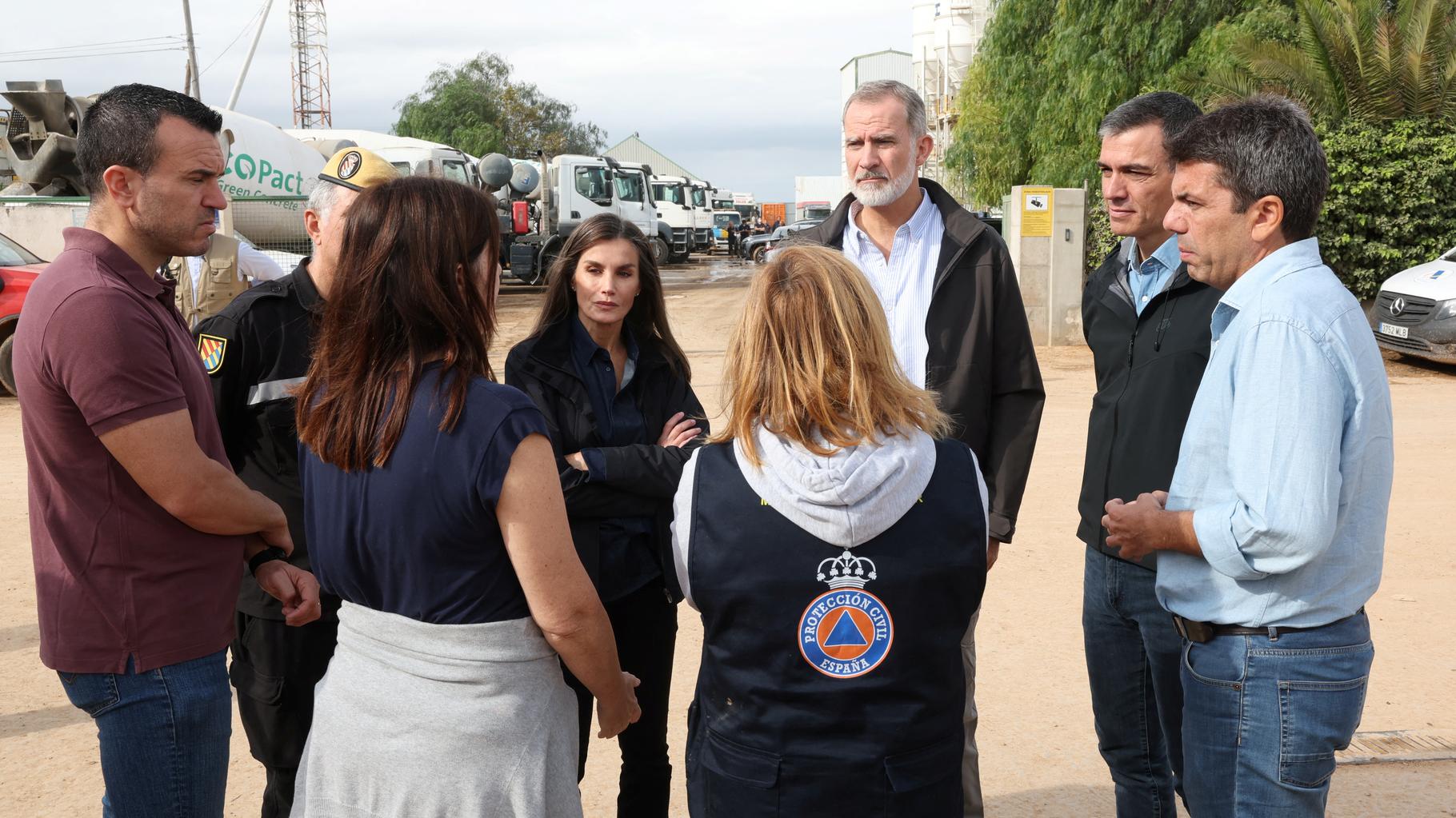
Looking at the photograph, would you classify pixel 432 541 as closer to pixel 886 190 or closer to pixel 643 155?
pixel 886 190

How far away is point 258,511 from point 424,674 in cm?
61

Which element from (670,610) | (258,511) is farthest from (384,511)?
(670,610)

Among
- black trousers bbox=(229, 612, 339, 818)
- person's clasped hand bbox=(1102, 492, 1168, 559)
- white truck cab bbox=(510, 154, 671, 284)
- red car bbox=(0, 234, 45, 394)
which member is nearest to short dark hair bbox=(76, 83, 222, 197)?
black trousers bbox=(229, 612, 339, 818)

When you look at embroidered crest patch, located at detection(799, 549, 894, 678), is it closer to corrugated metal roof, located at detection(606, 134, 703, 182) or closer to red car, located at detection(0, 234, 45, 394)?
red car, located at detection(0, 234, 45, 394)

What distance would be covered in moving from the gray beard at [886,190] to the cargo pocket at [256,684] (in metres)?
2.12

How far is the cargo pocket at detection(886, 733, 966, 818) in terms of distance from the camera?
2125mm

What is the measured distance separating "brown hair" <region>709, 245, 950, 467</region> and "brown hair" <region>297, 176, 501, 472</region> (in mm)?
494

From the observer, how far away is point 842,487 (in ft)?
6.68

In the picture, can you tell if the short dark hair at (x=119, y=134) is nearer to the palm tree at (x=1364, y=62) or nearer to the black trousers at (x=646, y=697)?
the black trousers at (x=646, y=697)

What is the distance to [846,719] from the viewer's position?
2119 mm

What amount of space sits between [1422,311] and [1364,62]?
13.1 ft

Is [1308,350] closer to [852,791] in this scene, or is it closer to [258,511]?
[852,791]

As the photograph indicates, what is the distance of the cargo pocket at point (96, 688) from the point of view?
225 centimetres

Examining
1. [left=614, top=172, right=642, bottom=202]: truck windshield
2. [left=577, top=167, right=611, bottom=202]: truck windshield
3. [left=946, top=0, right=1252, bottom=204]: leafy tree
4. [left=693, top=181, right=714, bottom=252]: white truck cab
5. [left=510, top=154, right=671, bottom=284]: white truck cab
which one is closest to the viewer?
[left=946, top=0, right=1252, bottom=204]: leafy tree
